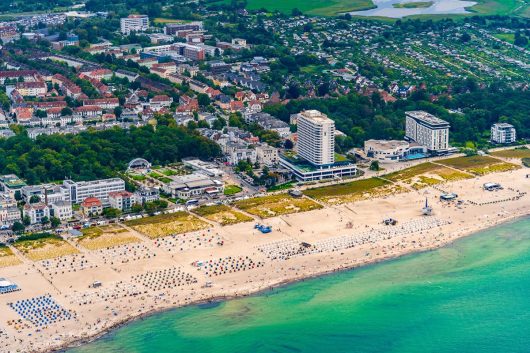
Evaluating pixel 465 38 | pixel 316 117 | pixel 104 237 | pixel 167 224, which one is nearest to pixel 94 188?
pixel 167 224

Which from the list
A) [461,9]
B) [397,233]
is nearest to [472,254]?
[397,233]

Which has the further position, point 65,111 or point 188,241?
point 65,111

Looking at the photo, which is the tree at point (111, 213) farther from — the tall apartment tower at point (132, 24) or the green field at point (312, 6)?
the green field at point (312, 6)

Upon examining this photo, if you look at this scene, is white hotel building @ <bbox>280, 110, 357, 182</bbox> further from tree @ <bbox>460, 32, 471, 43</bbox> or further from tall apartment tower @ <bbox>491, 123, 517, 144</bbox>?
tree @ <bbox>460, 32, 471, 43</bbox>

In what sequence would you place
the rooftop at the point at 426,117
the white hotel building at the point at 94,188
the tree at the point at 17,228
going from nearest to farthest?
the tree at the point at 17,228 → the white hotel building at the point at 94,188 → the rooftop at the point at 426,117

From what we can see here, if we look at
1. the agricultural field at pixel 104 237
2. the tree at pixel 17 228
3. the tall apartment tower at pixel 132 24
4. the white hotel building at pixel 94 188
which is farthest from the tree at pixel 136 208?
the tall apartment tower at pixel 132 24

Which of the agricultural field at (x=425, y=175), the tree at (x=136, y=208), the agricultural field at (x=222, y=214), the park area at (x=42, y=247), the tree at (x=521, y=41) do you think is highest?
the park area at (x=42, y=247)

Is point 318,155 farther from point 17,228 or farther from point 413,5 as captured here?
point 413,5
